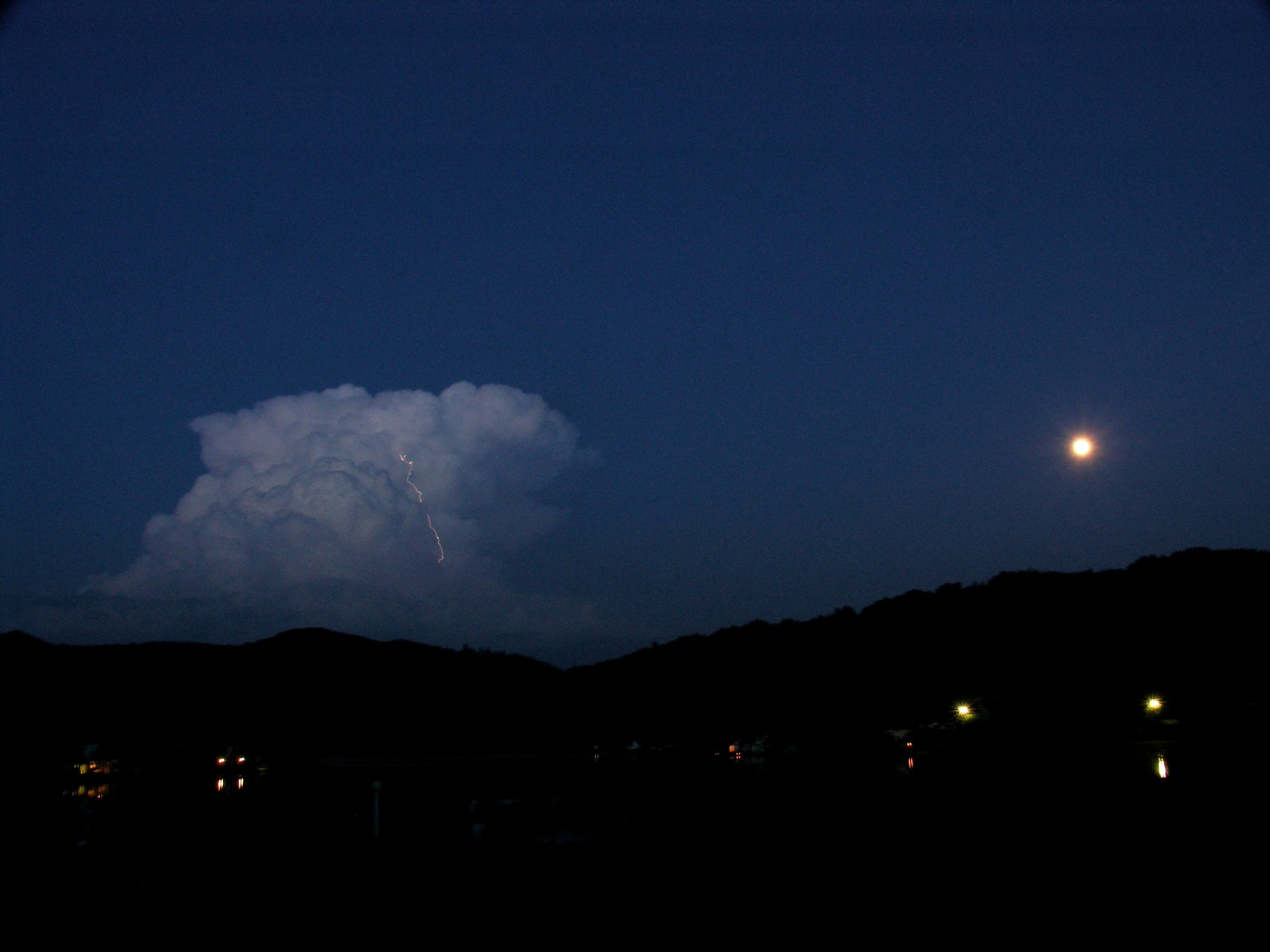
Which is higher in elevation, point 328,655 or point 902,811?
point 328,655

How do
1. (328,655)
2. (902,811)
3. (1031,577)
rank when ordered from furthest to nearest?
(1031,577) < (328,655) < (902,811)

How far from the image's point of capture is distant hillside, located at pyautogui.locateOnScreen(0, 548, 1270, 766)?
2583 cm

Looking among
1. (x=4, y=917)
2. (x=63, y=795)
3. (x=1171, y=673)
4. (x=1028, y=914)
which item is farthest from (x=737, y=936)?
(x=1171, y=673)

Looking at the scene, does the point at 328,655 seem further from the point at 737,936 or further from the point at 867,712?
the point at 737,936

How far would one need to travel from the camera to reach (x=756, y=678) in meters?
38.9

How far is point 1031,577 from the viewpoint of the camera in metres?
44.7

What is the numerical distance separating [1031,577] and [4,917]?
1844 inches

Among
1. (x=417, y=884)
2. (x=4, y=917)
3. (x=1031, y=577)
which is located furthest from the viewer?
(x=1031, y=577)

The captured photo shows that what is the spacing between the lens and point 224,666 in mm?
36062

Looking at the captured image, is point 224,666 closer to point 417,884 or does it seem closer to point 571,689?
point 571,689

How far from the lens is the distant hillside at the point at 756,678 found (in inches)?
1017

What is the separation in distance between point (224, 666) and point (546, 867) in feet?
109

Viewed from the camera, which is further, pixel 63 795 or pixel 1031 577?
pixel 1031 577

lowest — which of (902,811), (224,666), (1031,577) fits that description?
(902,811)
